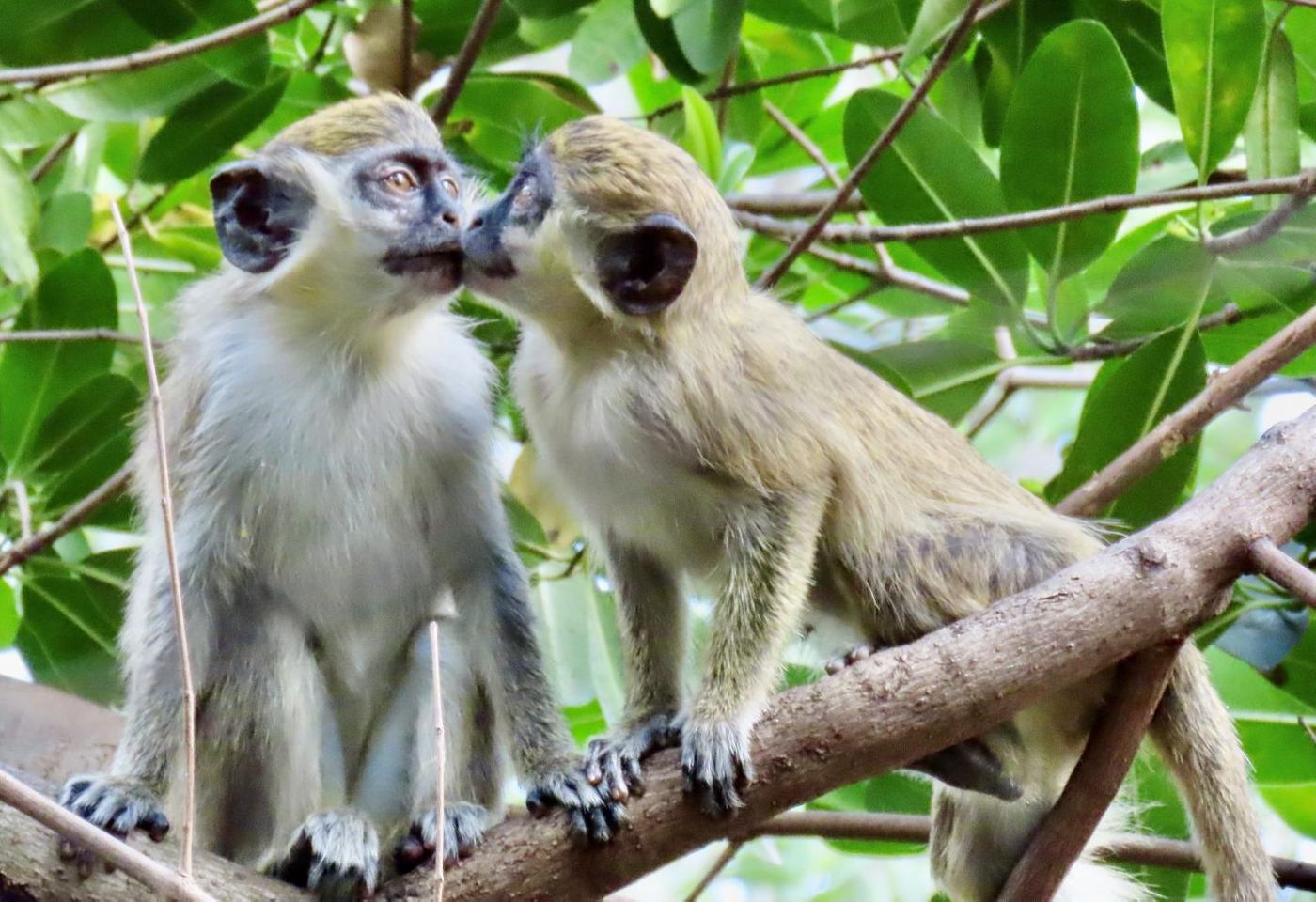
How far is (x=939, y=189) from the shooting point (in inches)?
175

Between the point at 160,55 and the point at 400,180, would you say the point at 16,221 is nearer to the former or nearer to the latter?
the point at 160,55

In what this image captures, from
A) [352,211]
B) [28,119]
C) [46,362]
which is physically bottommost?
[46,362]

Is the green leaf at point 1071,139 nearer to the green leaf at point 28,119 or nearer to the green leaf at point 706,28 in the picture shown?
the green leaf at point 706,28

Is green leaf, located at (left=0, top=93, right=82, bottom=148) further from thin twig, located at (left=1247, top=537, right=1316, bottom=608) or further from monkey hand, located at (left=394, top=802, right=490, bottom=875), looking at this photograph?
thin twig, located at (left=1247, top=537, right=1316, bottom=608)

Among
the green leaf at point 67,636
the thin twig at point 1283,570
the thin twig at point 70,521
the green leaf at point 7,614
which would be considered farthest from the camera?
the green leaf at point 67,636

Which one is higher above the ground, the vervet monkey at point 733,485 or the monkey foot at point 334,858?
the vervet monkey at point 733,485

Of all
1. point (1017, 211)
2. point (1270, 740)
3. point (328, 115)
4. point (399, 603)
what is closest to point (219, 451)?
point (399, 603)

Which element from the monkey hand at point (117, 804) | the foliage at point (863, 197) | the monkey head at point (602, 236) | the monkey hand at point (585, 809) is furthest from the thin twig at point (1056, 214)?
the monkey hand at point (117, 804)

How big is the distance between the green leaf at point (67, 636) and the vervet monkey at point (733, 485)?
6.40 ft

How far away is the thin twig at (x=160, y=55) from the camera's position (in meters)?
4.12

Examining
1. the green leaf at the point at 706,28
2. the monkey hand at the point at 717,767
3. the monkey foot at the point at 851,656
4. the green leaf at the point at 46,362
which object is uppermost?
the green leaf at the point at 706,28

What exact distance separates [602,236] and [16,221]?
1865 millimetres

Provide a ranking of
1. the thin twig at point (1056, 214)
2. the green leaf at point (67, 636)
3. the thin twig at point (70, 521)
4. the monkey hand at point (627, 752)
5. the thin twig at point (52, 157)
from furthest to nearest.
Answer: the thin twig at point (52, 157) < the green leaf at point (67, 636) < the thin twig at point (70, 521) < the thin twig at point (1056, 214) < the monkey hand at point (627, 752)

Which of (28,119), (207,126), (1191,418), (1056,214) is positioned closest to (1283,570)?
(1191,418)
